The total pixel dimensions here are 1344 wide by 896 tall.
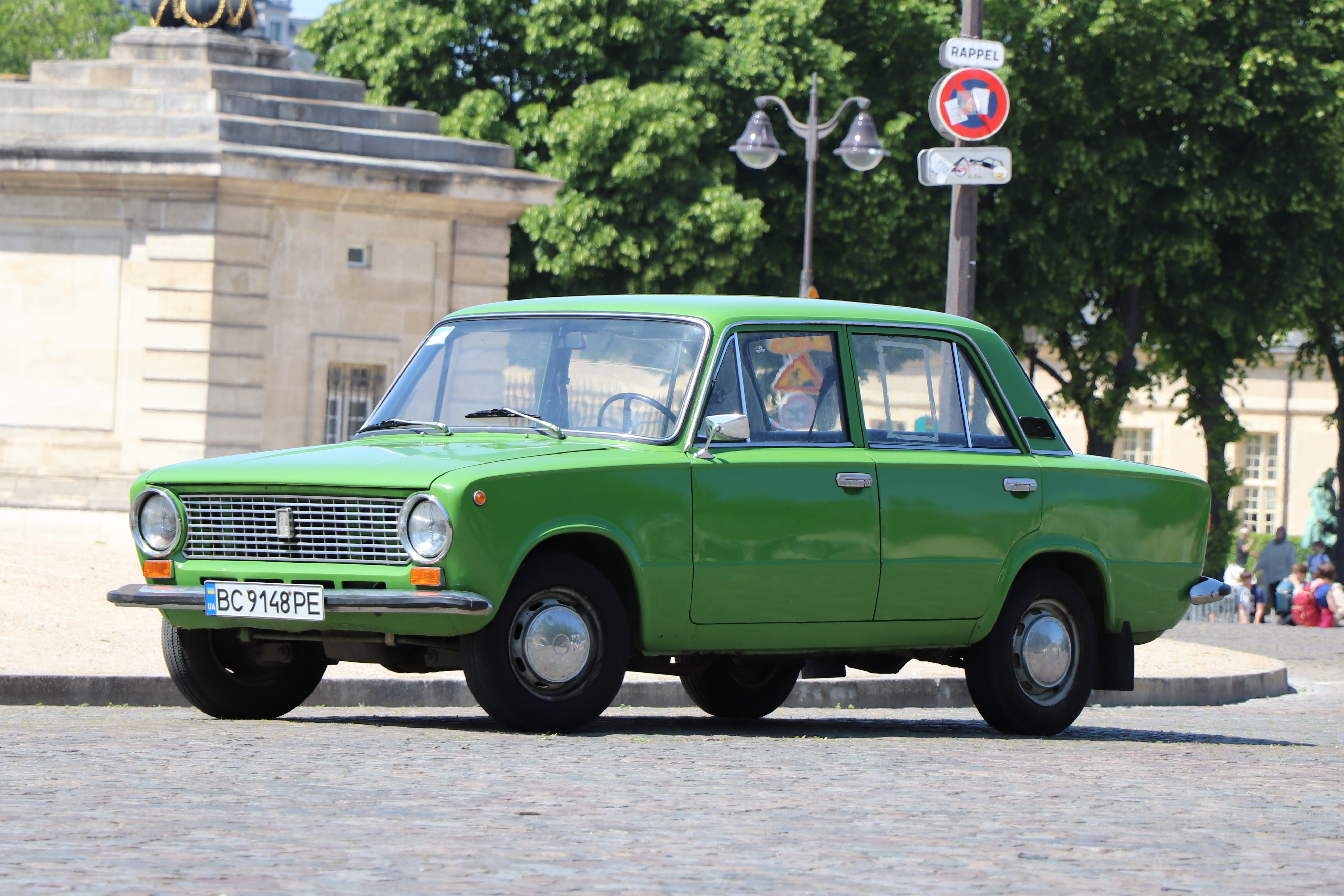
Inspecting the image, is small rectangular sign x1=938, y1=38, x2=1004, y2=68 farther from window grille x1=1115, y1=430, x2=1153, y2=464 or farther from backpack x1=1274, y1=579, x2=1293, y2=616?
window grille x1=1115, y1=430, x2=1153, y2=464

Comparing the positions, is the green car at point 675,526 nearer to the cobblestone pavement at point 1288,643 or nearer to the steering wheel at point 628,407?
the steering wheel at point 628,407

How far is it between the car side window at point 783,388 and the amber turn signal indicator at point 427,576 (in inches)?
54.8

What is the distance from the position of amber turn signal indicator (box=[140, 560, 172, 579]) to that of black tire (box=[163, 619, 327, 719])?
27 cm

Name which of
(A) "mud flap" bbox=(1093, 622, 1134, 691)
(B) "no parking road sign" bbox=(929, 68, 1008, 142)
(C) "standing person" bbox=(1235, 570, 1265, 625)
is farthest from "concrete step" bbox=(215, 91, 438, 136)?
(A) "mud flap" bbox=(1093, 622, 1134, 691)

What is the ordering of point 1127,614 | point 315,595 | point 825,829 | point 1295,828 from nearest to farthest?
point 825,829
point 1295,828
point 315,595
point 1127,614

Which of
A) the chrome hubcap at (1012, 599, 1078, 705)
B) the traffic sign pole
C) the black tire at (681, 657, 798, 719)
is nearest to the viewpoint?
the chrome hubcap at (1012, 599, 1078, 705)

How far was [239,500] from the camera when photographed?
8.53 metres

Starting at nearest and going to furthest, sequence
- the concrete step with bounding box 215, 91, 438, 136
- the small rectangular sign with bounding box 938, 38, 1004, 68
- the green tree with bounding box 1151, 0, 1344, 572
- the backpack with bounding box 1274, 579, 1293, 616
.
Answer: the small rectangular sign with bounding box 938, 38, 1004, 68
the concrete step with bounding box 215, 91, 438, 136
the backpack with bounding box 1274, 579, 1293, 616
the green tree with bounding box 1151, 0, 1344, 572

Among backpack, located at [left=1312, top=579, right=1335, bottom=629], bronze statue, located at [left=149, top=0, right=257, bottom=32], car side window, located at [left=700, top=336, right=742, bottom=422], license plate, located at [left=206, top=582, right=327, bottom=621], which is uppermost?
bronze statue, located at [left=149, top=0, right=257, bottom=32]

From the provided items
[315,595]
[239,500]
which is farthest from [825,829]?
[239,500]

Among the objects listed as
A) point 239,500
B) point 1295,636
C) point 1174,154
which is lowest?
point 1295,636

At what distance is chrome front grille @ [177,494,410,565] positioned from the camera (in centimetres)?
816

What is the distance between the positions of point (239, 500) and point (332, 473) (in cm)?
49

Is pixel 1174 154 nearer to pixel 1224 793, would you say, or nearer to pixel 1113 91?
pixel 1113 91
